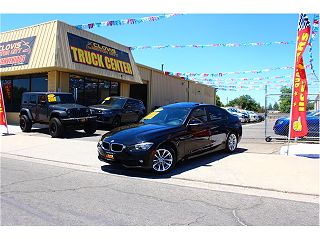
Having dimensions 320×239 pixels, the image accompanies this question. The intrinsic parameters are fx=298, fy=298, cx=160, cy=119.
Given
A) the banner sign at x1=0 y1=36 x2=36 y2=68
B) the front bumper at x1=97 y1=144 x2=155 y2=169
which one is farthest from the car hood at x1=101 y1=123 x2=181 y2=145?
the banner sign at x1=0 y1=36 x2=36 y2=68

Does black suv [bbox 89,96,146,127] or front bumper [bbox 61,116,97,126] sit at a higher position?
black suv [bbox 89,96,146,127]

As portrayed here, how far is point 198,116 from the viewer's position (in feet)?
24.7

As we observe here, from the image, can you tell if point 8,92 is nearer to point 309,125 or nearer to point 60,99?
point 60,99

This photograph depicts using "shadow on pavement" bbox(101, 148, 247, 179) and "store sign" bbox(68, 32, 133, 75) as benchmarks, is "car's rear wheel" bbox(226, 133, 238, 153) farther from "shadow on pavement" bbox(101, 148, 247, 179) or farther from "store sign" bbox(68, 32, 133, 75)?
"store sign" bbox(68, 32, 133, 75)

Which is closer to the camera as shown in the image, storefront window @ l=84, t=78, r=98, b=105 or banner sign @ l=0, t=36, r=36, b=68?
banner sign @ l=0, t=36, r=36, b=68

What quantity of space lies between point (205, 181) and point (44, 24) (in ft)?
47.0

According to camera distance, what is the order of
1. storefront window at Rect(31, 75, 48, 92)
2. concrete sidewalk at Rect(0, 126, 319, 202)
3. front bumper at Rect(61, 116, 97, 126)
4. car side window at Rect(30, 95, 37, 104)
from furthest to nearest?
storefront window at Rect(31, 75, 48, 92)
car side window at Rect(30, 95, 37, 104)
front bumper at Rect(61, 116, 97, 126)
concrete sidewalk at Rect(0, 126, 319, 202)

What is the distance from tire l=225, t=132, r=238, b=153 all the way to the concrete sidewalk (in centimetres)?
21

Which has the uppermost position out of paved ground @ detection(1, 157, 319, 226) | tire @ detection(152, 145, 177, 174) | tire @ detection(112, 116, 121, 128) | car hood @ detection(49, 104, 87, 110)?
car hood @ detection(49, 104, 87, 110)

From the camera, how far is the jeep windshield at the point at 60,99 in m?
13.5

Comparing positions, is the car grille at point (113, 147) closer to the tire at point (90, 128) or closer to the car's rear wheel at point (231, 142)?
the car's rear wheel at point (231, 142)

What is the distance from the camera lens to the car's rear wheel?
339 inches

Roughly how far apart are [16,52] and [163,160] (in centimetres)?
1467

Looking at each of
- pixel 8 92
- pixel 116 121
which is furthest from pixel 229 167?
pixel 8 92
